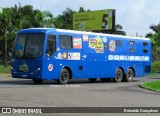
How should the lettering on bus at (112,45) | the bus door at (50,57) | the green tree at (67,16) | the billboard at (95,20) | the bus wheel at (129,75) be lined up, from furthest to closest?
the green tree at (67,16)
the billboard at (95,20)
the bus wheel at (129,75)
the lettering on bus at (112,45)
the bus door at (50,57)

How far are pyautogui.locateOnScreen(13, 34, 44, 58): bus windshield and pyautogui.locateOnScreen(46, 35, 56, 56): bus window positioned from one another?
0.40 metres

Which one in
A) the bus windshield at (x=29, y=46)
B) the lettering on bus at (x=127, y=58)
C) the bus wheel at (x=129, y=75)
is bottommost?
the bus wheel at (x=129, y=75)

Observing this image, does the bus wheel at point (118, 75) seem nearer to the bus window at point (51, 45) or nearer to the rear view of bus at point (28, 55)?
the bus window at point (51, 45)

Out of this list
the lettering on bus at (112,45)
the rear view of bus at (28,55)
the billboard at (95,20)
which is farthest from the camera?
the billboard at (95,20)

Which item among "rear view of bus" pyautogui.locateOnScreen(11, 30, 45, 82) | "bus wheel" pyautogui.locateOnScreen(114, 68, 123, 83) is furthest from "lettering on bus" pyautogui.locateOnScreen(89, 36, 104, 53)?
"rear view of bus" pyautogui.locateOnScreen(11, 30, 45, 82)

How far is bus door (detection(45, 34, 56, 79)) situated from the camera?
23.9 meters

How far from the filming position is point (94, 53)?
27125mm

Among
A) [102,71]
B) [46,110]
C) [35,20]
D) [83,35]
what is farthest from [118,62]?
[35,20]

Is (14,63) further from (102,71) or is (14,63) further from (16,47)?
(102,71)

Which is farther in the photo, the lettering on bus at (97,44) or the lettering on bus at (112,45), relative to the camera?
the lettering on bus at (112,45)

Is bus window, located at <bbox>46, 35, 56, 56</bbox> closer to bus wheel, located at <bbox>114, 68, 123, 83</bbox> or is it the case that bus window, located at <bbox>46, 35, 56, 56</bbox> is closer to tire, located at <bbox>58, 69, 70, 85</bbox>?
tire, located at <bbox>58, 69, 70, 85</bbox>

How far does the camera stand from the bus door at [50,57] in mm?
23906

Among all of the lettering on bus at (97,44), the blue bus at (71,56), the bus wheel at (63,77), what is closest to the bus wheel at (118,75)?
the blue bus at (71,56)

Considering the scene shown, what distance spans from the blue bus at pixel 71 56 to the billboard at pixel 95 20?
20364 millimetres
